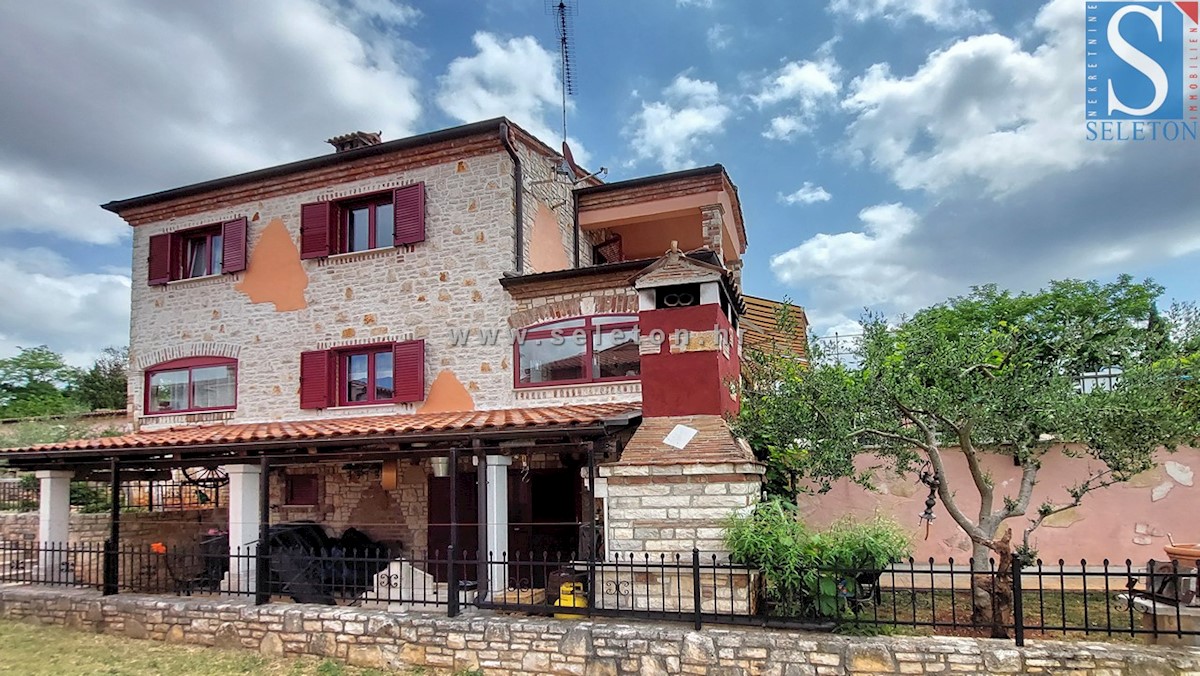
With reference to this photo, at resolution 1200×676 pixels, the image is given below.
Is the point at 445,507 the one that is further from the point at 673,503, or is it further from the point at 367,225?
the point at 673,503

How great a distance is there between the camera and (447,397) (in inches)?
474

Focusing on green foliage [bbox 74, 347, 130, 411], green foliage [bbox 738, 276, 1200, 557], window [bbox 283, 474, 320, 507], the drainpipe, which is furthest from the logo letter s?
green foliage [bbox 74, 347, 130, 411]

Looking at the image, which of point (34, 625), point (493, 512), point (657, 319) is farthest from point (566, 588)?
point (34, 625)

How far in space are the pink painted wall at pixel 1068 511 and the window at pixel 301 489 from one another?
8497 mm

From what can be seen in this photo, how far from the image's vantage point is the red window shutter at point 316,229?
1305cm

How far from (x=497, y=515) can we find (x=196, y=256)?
943 centimetres

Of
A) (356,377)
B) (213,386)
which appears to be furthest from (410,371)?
(213,386)

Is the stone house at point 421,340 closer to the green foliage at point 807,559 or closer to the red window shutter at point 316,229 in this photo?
the red window shutter at point 316,229

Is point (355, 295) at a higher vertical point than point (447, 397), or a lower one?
higher

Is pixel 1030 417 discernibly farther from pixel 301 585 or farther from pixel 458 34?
pixel 458 34

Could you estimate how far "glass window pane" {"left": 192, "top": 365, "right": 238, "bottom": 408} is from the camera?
13707 millimetres

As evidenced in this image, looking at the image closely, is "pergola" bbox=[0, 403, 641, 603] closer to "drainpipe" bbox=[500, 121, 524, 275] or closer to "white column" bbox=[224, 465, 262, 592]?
"white column" bbox=[224, 465, 262, 592]

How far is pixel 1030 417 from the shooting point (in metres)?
6.96

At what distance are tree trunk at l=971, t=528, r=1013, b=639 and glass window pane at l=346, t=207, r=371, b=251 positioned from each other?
1068cm
